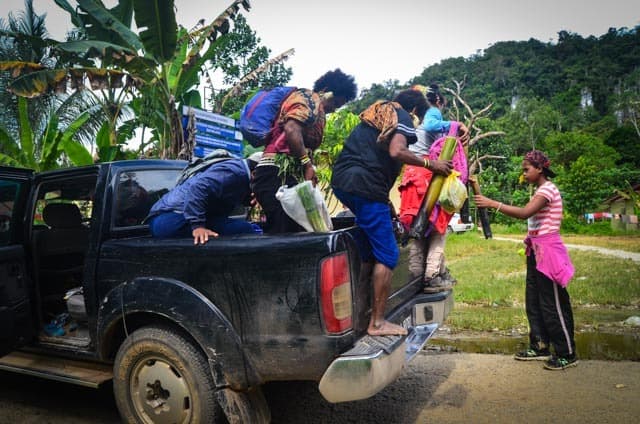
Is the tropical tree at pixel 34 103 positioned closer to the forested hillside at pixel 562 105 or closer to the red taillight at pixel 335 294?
the red taillight at pixel 335 294

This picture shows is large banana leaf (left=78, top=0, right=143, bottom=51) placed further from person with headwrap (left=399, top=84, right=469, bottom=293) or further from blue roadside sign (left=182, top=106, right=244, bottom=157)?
person with headwrap (left=399, top=84, right=469, bottom=293)

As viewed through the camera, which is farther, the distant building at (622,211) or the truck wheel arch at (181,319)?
the distant building at (622,211)

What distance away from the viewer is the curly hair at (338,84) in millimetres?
3709

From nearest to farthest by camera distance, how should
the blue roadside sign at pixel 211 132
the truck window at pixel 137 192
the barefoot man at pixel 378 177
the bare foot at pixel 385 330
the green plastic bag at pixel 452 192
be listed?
the bare foot at pixel 385 330 → the barefoot man at pixel 378 177 → the truck window at pixel 137 192 → the green plastic bag at pixel 452 192 → the blue roadside sign at pixel 211 132

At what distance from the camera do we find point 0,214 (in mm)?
3770

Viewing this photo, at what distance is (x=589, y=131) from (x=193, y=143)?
5328cm

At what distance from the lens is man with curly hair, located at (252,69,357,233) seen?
330cm

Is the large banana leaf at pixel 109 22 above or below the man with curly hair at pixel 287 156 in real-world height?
above

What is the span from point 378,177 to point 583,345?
10.9ft

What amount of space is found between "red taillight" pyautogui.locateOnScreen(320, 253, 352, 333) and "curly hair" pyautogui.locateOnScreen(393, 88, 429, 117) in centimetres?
173

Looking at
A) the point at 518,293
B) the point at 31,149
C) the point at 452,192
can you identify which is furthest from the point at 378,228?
the point at 31,149

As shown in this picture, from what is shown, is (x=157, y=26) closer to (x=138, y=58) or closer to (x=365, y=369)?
(x=138, y=58)

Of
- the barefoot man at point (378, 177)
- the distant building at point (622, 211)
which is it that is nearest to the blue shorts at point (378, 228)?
the barefoot man at point (378, 177)

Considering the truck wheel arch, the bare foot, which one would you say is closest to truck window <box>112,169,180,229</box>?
the truck wheel arch
